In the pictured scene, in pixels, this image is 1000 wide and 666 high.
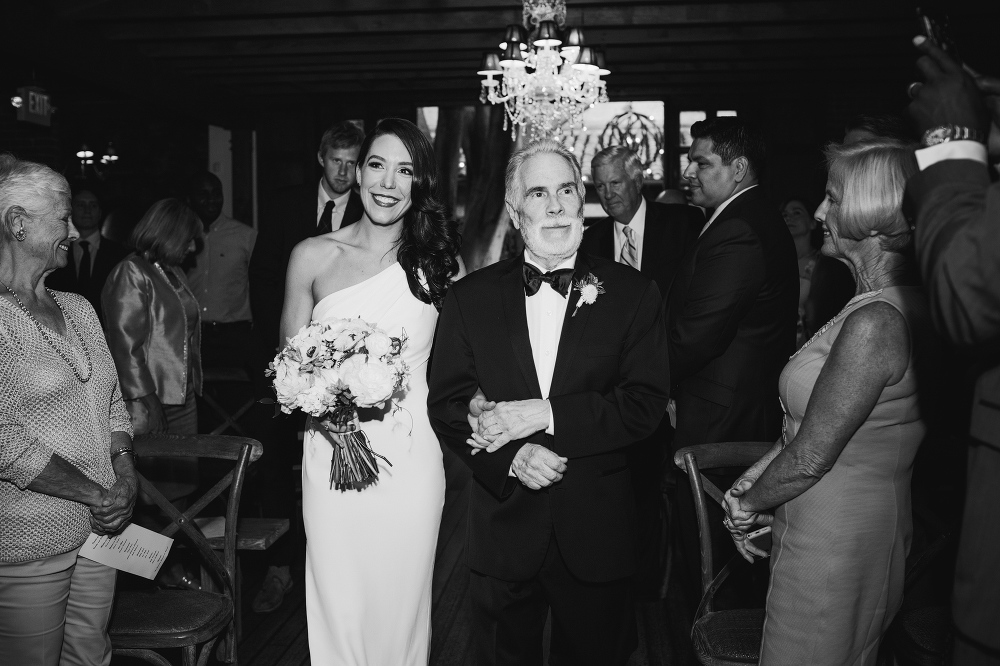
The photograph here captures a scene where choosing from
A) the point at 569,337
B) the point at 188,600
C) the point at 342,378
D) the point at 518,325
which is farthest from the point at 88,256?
the point at 569,337

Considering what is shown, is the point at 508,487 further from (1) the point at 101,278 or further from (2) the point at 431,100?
(2) the point at 431,100

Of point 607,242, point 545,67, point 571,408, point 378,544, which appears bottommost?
point 378,544

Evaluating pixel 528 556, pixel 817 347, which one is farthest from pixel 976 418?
pixel 528 556

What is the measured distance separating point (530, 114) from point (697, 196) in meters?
4.49

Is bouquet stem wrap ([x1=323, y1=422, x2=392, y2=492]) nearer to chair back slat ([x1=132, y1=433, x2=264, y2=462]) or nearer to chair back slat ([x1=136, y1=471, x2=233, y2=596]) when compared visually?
chair back slat ([x1=132, y1=433, x2=264, y2=462])

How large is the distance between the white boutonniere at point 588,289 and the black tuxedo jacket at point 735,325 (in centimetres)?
102

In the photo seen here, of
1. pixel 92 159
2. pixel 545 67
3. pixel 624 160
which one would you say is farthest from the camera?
pixel 92 159

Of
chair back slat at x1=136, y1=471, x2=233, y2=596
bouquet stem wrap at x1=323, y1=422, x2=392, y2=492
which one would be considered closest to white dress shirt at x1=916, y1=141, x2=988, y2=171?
bouquet stem wrap at x1=323, y1=422, x2=392, y2=492

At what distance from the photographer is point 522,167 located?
8.18 feet

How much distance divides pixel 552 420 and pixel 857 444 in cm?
76

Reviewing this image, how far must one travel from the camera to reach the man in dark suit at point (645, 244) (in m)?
4.19

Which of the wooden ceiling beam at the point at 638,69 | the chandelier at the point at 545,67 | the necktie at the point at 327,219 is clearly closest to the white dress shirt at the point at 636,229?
the necktie at the point at 327,219

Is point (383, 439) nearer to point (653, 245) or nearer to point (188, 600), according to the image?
point (188, 600)

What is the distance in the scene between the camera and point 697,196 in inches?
146
